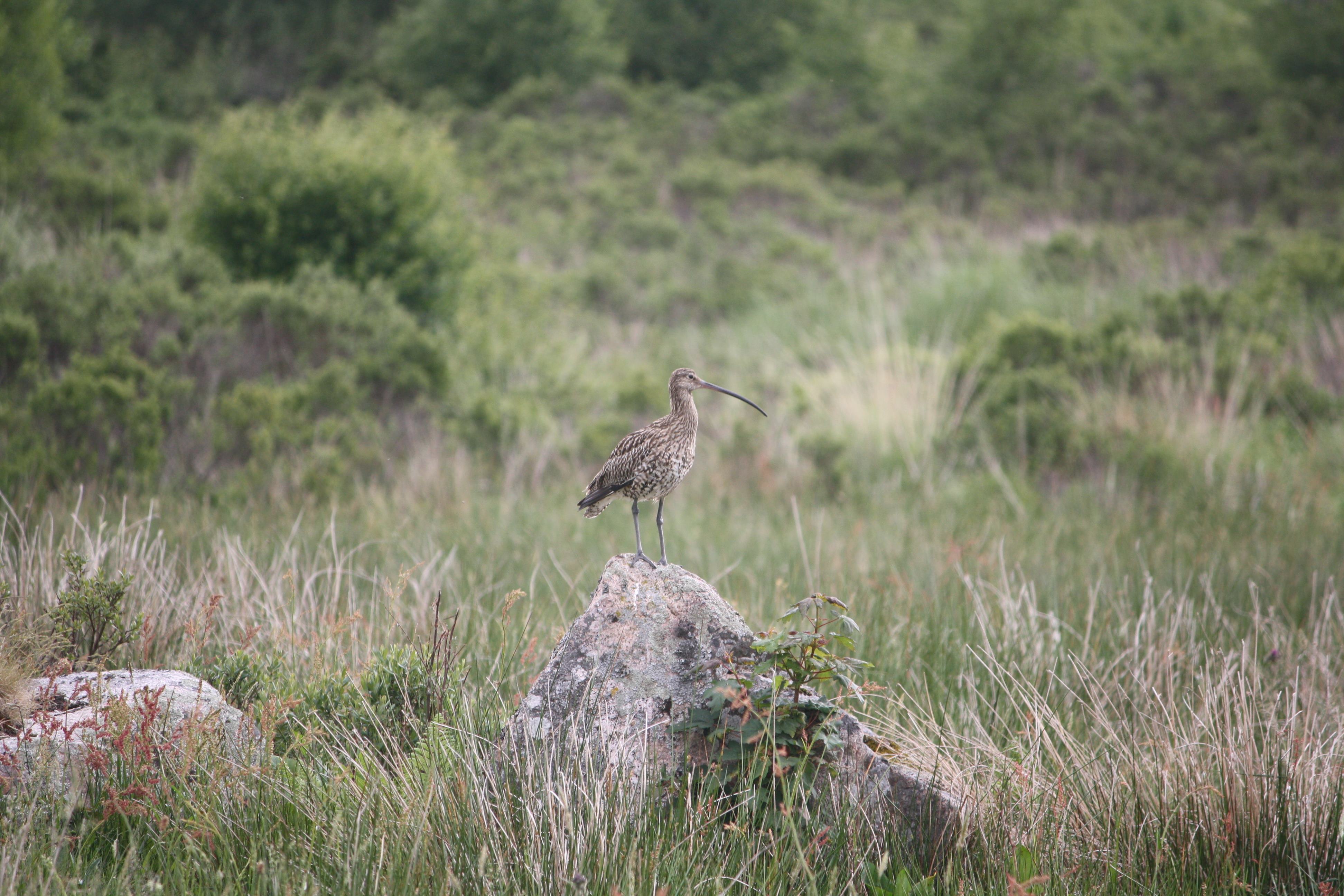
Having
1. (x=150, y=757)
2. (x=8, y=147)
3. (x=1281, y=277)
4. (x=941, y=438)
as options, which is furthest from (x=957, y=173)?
(x=150, y=757)

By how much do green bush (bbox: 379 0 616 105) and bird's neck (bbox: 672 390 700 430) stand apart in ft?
94.4

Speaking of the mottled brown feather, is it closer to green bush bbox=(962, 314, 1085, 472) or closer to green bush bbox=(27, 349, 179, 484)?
green bush bbox=(27, 349, 179, 484)

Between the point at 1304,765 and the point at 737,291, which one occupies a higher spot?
the point at 1304,765

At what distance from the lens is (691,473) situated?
1038 cm

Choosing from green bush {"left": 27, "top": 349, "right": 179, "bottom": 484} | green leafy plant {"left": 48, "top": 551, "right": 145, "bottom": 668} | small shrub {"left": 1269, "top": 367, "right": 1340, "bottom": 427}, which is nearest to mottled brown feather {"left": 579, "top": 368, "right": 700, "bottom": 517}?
green leafy plant {"left": 48, "top": 551, "right": 145, "bottom": 668}

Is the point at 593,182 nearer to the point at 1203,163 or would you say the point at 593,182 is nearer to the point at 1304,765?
the point at 1203,163

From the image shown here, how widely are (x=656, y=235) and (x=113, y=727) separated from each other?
67.9 feet

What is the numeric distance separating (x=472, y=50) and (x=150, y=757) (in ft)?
102

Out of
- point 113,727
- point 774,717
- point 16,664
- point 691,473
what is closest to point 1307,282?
point 691,473

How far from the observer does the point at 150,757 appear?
3211mm

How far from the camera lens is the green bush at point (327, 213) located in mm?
11492

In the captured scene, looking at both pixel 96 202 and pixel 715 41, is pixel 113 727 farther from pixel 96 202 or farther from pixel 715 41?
pixel 715 41

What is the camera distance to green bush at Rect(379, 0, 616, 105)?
99.0 ft

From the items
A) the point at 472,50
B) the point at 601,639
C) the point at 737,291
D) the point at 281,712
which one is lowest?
the point at 737,291
